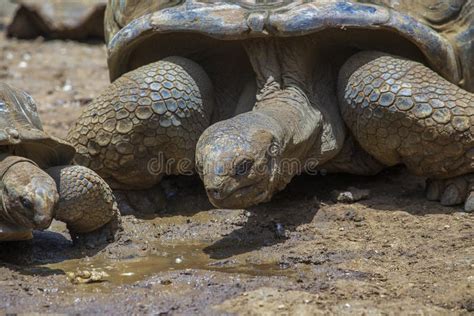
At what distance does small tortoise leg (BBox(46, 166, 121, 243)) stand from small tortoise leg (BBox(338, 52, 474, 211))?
5.32ft

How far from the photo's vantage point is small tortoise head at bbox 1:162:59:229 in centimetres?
470

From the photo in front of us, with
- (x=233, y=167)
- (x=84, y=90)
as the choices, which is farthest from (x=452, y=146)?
(x=84, y=90)

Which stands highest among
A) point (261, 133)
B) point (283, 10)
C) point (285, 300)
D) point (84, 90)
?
point (283, 10)

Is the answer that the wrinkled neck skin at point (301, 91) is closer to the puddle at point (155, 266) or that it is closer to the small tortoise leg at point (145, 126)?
the small tortoise leg at point (145, 126)

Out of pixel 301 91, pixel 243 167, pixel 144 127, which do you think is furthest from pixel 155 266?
pixel 301 91

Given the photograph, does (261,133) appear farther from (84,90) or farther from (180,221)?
(84,90)

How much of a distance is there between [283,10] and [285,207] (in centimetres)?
120

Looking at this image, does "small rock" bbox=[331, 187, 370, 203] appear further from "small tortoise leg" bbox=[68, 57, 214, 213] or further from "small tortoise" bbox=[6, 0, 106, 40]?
"small tortoise" bbox=[6, 0, 106, 40]

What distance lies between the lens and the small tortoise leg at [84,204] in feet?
17.2

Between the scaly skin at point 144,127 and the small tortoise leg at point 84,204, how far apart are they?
0.60m

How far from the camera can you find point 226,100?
659cm

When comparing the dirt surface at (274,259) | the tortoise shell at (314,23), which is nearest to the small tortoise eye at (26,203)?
the dirt surface at (274,259)

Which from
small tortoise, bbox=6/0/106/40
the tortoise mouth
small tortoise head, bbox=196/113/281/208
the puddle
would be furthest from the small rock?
small tortoise, bbox=6/0/106/40

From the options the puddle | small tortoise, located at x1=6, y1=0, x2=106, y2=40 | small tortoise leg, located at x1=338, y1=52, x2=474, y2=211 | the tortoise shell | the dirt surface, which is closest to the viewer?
the dirt surface
